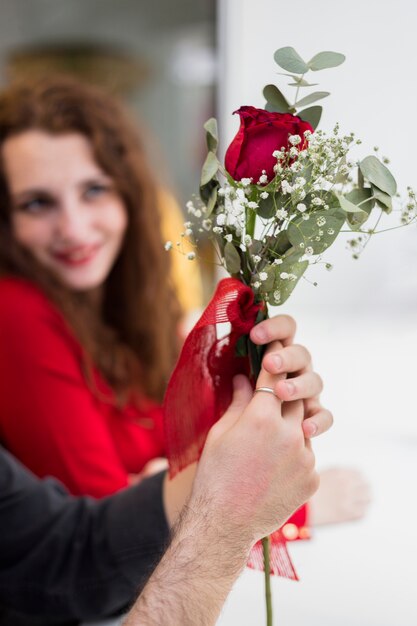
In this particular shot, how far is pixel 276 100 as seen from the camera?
752mm

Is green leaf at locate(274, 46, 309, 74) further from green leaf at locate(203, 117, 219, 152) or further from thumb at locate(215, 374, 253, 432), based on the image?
thumb at locate(215, 374, 253, 432)

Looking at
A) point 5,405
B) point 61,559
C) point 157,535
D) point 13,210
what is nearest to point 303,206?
point 157,535

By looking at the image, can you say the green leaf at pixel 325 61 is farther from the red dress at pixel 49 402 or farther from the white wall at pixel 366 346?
the red dress at pixel 49 402

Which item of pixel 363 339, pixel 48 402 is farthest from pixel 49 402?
pixel 363 339

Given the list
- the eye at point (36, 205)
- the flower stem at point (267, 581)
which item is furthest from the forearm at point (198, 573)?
the eye at point (36, 205)

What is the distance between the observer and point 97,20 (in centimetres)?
361

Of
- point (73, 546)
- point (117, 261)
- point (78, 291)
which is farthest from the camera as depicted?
point (117, 261)

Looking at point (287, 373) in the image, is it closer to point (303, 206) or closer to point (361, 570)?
point (303, 206)

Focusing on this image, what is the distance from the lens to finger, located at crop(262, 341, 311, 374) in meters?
0.75

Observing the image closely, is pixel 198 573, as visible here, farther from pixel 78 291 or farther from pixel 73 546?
pixel 78 291

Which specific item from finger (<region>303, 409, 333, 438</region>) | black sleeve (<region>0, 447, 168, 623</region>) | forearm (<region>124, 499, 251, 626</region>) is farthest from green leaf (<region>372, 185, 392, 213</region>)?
black sleeve (<region>0, 447, 168, 623</region>)

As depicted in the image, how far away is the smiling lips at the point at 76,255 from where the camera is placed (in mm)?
1650

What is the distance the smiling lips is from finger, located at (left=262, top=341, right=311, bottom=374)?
0.94m

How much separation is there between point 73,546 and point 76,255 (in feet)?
2.41
